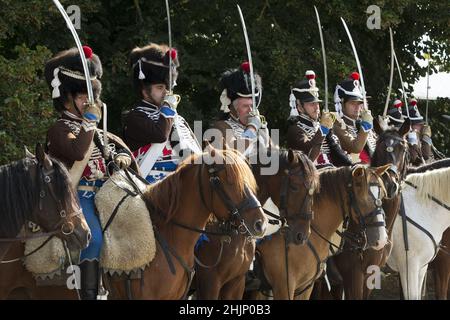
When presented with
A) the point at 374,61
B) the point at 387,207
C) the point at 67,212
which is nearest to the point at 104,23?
the point at 374,61

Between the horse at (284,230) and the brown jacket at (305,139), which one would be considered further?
the brown jacket at (305,139)

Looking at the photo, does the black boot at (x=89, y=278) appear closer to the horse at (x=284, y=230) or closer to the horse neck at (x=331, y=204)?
the horse at (x=284, y=230)

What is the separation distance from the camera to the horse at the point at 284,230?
27.8 feet

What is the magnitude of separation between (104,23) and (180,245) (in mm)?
6816

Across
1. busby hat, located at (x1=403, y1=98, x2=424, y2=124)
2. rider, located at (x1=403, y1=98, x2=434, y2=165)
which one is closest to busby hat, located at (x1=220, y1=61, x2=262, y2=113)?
rider, located at (x1=403, y1=98, x2=434, y2=165)

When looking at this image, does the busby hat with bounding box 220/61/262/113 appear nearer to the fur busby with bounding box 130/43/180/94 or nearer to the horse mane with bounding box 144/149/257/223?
the fur busby with bounding box 130/43/180/94

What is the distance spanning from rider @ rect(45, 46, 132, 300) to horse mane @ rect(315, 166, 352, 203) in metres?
2.11

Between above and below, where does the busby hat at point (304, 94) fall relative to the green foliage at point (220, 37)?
below

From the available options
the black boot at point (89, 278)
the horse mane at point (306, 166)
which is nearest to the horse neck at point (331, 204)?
the horse mane at point (306, 166)

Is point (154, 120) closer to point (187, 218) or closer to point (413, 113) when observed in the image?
point (187, 218)

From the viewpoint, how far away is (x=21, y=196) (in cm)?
696

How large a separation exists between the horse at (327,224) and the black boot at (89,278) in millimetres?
2065

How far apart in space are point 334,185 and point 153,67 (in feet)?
6.45

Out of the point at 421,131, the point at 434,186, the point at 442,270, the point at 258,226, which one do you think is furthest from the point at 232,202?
the point at 421,131
